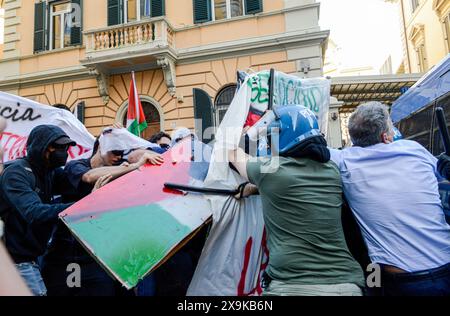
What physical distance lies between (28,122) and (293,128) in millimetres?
2953

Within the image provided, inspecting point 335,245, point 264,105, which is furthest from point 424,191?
point 264,105

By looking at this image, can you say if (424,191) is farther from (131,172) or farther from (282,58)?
(282,58)

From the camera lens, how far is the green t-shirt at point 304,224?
5.29 ft

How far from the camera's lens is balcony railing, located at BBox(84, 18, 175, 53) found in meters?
10.8

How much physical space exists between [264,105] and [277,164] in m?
0.89

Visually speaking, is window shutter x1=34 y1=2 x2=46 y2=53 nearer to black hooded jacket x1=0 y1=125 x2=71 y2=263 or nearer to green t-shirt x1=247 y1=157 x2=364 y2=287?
black hooded jacket x1=0 y1=125 x2=71 y2=263

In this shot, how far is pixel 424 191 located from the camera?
1773mm

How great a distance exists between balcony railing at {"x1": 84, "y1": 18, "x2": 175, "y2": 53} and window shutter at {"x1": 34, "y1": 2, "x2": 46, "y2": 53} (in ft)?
7.64

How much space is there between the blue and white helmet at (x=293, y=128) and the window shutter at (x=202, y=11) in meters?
10.1

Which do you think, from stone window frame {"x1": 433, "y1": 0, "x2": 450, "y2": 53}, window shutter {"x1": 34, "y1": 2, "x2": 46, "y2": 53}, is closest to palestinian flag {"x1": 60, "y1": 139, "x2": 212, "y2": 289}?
window shutter {"x1": 34, "y1": 2, "x2": 46, "y2": 53}

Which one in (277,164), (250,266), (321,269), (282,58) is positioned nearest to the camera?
(321,269)

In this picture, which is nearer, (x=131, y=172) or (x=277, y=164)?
(x=277, y=164)

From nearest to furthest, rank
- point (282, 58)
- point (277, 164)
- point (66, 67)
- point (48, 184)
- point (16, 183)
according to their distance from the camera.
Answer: point (277, 164) < point (16, 183) < point (48, 184) < point (282, 58) < point (66, 67)
